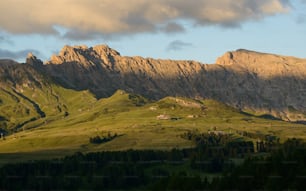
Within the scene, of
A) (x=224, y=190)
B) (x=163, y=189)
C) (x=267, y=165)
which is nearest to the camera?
(x=224, y=190)

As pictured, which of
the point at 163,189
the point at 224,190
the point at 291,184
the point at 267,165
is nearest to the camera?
the point at 291,184

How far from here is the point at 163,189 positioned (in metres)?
120

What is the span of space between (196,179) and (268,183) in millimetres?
18048

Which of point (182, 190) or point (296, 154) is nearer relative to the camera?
point (182, 190)

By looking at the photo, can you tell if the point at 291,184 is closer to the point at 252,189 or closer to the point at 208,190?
the point at 252,189

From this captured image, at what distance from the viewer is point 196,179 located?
366 ft

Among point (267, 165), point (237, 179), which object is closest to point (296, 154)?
point (267, 165)

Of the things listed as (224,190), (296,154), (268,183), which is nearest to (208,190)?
(224,190)

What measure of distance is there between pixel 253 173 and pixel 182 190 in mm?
14540

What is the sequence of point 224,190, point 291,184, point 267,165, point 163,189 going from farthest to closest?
point 163,189, point 267,165, point 224,190, point 291,184

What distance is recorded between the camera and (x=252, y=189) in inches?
3922

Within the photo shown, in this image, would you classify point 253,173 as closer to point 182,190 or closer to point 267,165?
point 267,165

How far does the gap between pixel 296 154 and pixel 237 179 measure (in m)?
17.7

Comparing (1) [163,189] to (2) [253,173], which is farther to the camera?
(1) [163,189]
